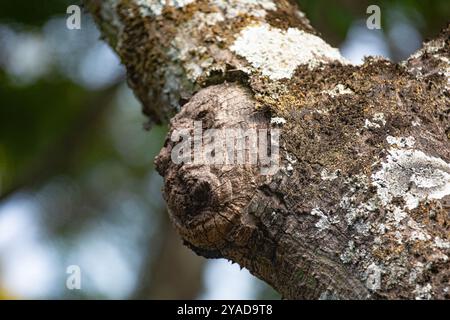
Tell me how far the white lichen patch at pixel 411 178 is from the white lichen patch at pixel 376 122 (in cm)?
5

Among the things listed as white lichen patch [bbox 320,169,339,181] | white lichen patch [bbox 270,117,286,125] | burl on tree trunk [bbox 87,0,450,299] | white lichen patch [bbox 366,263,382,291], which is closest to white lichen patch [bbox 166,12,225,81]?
burl on tree trunk [bbox 87,0,450,299]

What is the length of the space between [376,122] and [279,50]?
240 mm

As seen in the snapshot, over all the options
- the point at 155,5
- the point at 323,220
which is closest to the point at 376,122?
the point at 323,220

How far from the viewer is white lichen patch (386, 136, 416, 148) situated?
864mm

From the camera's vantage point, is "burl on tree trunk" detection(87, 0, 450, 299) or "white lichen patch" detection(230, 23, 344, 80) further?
"white lichen patch" detection(230, 23, 344, 80)

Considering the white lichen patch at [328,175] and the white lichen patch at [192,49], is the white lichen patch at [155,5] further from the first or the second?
the white lichen patch at [328,175]

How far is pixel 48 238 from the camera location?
105 inches

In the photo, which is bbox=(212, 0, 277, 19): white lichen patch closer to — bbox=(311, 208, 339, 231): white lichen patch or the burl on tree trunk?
the burl on tree trunk

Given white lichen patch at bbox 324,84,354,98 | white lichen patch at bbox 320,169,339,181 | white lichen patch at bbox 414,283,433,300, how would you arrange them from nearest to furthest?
white lichen patch at bbox 414,283,433,300 → white lichen patch at bbox 320,169,339,181 → white lichen patch at bbox 324,84,354,98

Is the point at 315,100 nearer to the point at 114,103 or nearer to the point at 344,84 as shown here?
the point at 344,84

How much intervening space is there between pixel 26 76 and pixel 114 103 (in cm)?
42

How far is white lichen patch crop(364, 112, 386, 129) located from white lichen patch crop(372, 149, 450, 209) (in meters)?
0.05

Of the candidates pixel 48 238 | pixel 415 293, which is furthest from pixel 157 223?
pixel 415 293

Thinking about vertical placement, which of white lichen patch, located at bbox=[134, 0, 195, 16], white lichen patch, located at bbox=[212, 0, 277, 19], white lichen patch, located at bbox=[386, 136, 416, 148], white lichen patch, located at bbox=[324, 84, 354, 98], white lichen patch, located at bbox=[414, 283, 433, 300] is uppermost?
white lichen patch, located at bbox=[134, 0, 195, 16]
